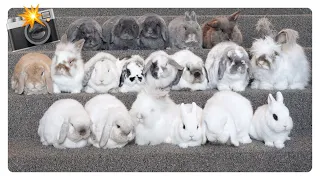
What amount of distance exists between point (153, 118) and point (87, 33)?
1.36m

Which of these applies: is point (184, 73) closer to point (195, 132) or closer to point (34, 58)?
point (195, 132)

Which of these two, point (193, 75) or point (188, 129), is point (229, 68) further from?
point (188, 129)

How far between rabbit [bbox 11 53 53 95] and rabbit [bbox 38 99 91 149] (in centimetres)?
43

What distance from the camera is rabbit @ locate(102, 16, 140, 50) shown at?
4.93 m

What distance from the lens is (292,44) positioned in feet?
15.2

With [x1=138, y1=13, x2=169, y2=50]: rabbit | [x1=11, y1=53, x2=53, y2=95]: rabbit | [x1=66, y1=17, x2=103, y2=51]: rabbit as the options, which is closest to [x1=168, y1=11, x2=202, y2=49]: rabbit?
[x1=138, y1=13, x2=169, y2=50]: rabbit

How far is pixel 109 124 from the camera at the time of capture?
3.91m

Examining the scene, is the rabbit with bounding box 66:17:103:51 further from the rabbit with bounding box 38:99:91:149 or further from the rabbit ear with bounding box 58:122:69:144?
the rabbit ear with bounding box 58:122:69:144

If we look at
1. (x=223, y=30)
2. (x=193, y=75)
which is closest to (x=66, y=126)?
(x=193, y=75)

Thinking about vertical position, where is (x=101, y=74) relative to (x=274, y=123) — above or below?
above

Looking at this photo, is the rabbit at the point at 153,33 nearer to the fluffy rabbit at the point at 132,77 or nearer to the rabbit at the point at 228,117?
the fluffy rabbit at the point at 132,77

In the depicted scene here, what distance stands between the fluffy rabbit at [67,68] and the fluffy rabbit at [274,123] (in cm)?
165

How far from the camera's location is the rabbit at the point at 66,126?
391cm

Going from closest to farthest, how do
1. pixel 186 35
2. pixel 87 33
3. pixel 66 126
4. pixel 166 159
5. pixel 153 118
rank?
pixel 166 159 < pixel 66 126 < pixel 153 118 < pixel 87 33 < pixel 186 35
